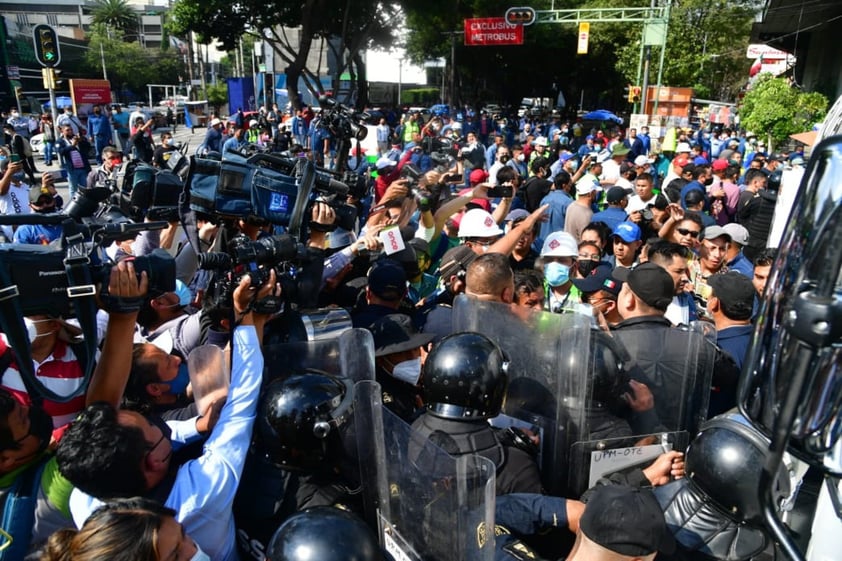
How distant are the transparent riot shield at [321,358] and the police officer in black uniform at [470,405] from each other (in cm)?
31

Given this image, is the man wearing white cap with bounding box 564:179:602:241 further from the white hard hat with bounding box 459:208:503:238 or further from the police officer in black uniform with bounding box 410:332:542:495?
the police officer in black uniform with bounding box 410:332:542:495

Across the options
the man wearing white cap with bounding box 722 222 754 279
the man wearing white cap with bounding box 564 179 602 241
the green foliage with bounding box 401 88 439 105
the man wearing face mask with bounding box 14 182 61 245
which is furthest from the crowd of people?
the green foliage with bounding box 401 88 439 105

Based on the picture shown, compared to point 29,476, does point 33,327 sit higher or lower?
higher

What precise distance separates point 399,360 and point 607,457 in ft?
3.69

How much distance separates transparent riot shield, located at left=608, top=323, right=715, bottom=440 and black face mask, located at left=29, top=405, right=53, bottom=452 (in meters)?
2.13

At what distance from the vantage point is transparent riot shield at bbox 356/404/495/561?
162 centimetres

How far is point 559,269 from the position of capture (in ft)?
13.8

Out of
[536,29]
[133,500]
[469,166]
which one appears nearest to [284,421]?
[133,500]

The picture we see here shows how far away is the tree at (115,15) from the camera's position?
261 feet

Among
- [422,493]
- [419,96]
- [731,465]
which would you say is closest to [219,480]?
[422,493]

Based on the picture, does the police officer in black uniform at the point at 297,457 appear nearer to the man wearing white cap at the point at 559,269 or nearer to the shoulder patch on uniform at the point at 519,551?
the shoulder patch on uniform at the point at 519,551

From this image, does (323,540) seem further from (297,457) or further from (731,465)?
(731,465)

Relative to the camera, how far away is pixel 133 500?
174 cm

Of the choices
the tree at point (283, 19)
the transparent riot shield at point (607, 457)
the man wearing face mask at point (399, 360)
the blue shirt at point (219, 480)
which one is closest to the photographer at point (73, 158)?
the man wearing face mask at point (399, 360)
